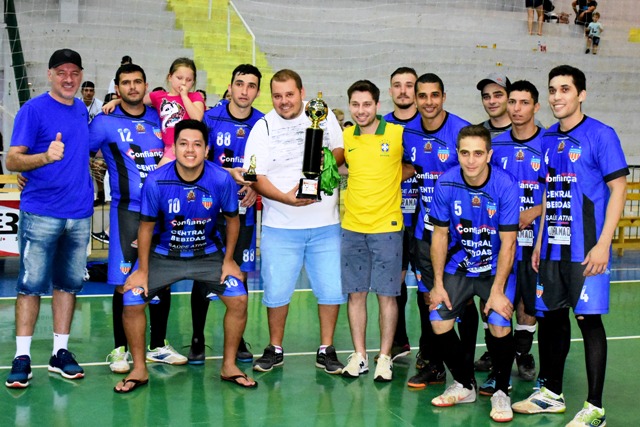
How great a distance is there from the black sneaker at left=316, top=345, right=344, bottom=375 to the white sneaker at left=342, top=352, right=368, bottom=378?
0.06 meters

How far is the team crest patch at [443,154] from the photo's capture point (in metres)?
6.35

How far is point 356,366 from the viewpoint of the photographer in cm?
652

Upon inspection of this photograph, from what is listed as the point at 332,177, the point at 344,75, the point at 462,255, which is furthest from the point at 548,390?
the point at 344,75

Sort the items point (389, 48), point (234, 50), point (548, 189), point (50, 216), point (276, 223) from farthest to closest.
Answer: point (389, 48)
point (234, 50)
point (276, 223)
point (50, 216)
point (548, 189)

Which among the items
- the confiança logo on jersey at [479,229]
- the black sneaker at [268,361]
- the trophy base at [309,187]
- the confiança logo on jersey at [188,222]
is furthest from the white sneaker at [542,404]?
the confiança logo on jersey at [188,222]

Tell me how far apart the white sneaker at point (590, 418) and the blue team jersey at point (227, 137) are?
2960mm

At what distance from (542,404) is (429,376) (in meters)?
0.91

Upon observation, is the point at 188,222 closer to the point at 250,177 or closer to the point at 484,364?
the point at 250,177

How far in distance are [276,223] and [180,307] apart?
264cm

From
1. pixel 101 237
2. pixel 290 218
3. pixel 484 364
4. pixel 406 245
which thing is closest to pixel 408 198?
pixel 406 245

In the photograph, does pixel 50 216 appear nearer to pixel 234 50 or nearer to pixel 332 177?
pixel 332 177

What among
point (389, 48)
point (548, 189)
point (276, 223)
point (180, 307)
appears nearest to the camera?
point (548, 189)

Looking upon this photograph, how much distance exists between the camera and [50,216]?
6.11 meters

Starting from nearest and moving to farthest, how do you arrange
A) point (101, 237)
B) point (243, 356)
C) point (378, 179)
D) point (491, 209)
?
point (491, 209) < point (378, 179) < point (243, 356) < point (101, 237)
